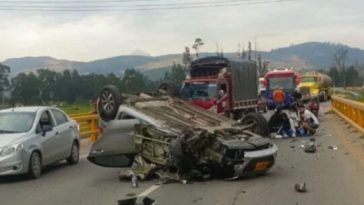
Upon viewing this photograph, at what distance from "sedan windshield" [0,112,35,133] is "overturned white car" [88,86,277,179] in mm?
1826

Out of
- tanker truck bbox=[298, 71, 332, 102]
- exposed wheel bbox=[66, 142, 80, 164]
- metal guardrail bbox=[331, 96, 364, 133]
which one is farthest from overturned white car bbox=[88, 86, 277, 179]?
tanker truck bbox=[298, 71, 332, 102]

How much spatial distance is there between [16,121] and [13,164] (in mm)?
1696

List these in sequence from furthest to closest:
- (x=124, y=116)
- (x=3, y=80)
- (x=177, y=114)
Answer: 1. (x=3, y=80)
2. (x=177, y=114)
3. (x=124, y=116)

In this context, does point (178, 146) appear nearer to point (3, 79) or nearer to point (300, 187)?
point (300, 187)

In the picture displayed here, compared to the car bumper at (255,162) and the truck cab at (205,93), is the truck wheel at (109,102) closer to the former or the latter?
the car bumper at (255,162)

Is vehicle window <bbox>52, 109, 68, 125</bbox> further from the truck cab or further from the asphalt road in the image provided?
the truck cab

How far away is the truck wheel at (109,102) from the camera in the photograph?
14859mm

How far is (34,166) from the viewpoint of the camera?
13.4 metres

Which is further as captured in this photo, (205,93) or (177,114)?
(205,93)

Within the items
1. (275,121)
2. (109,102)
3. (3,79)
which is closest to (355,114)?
(275,121)

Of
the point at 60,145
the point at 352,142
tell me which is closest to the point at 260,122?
the point at 352,142

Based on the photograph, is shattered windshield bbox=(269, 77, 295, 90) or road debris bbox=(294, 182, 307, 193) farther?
shattered windshield bbox=(269, 77, 295, 90)

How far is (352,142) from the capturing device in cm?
1955

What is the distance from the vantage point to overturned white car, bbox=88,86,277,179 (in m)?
12.2
